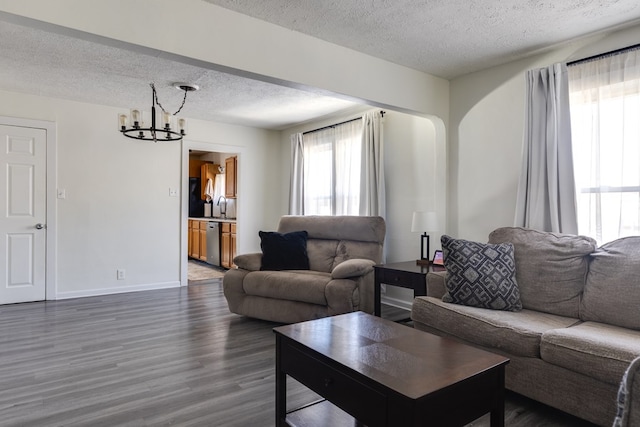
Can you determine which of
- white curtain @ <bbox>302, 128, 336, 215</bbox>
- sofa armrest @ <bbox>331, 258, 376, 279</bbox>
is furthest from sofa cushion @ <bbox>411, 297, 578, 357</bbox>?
white curtain @ <bbox>302, 128, 336, 215</bbox>

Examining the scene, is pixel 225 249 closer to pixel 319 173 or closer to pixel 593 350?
pixel 319 173

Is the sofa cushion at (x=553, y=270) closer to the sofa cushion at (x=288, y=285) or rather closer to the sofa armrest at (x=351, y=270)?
the sofa armrest at (x=351, y=270)

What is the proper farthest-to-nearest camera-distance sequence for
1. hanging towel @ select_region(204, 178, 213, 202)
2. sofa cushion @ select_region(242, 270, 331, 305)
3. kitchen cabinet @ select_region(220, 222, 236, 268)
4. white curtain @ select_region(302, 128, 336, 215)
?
hanging towel @ select_region(204, 178, 213, 202)
kitchen cabinet @ select_region(220, 222, 236, 268)
white curtain @ select_region(302, 128, 336, 215)
sofa cushion @ select_region(242, 270, 331, 305)

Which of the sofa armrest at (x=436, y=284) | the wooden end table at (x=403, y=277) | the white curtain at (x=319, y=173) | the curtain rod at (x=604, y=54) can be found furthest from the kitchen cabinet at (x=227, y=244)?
the curtain rod at (x=604, y=54)

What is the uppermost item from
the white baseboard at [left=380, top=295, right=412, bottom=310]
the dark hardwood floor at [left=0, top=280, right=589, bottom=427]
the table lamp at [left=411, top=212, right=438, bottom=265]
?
the table lamp at [left=411, top=212, right=438, bottom=265]

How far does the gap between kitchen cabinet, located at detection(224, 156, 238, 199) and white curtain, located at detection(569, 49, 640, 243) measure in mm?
4757

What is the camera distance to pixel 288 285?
349 cm

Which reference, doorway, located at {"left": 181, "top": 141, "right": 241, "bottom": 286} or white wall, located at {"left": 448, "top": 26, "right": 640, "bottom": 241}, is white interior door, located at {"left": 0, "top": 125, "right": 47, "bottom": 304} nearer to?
doorway, located at {"left": 181, "top": 141, "right": 241, "bottom": 286}

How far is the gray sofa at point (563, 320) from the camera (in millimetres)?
1822

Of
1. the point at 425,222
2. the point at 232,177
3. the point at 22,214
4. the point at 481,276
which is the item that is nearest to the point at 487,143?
the point at 425,222

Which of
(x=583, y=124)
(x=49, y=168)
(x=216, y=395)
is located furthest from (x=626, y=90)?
(x=49, y=168)

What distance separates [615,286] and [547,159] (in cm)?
109

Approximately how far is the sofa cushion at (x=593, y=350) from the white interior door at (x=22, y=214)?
5.08m

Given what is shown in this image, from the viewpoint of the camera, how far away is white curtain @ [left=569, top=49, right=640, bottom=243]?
262 centimetres
